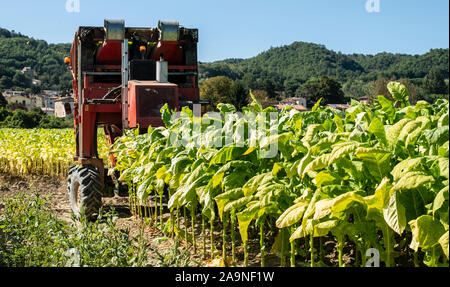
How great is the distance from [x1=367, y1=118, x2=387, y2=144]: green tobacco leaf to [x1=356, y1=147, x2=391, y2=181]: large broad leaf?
0.18 m

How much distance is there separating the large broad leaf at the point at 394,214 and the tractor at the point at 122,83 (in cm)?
382

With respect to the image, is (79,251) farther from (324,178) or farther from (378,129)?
(378,129)

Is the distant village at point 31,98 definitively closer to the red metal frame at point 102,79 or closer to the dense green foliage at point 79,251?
the red metal frame at point 102,79

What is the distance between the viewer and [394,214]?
2.31 meters

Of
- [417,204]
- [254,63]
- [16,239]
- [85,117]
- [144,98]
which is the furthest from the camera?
[254,63]

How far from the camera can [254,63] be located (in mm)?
118250

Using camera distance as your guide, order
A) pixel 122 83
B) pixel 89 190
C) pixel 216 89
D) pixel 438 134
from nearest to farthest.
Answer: pixel 438 134 < pixel 89 190 < pixel 122 83 < pixel 216 89

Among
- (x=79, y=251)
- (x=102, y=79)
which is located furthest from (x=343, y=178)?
(x=102, y=79)

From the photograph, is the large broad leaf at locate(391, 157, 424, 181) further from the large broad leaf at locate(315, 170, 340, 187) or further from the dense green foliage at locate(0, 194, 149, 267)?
the dense green foliage at locate(0, 194, 149, 267)

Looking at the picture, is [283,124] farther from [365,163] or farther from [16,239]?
[16,239]

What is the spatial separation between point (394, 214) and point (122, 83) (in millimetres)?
4795

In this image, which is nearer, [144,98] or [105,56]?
[144,98]
